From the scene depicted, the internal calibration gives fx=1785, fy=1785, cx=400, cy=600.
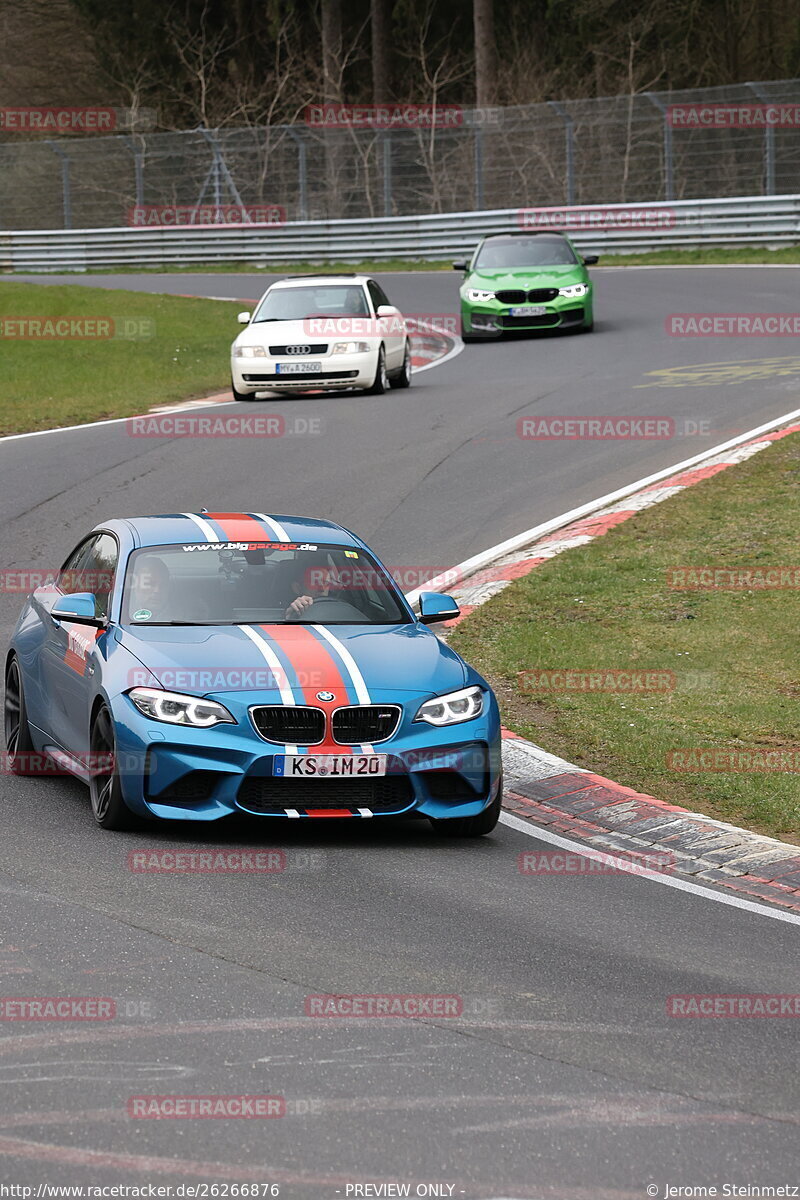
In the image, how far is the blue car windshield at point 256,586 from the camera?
361 inches

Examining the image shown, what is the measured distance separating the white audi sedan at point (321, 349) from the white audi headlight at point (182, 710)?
15218 millimetres

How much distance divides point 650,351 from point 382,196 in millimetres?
21240

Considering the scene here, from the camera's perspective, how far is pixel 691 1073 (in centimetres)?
559

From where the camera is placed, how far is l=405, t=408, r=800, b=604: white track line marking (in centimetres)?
1442

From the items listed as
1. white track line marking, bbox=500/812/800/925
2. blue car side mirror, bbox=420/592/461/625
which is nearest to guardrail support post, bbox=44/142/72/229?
blue car side mirror, bbox=420/592/461/625

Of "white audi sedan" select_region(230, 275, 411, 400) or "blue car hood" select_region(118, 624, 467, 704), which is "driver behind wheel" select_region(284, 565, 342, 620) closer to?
"blue car hood" select_region(118, 624, 467, 704)

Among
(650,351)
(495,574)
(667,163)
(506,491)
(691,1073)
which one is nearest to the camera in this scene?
(691,1073)

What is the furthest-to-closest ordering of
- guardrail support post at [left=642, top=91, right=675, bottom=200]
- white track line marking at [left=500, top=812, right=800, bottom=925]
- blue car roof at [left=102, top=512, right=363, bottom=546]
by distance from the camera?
1. guardrail support post at [left=642, top=91, right=675, bottom=200]
2. blue car roof at [left=102, top=512, right=363, bottom=546]
3. white track line marking at [left=500, top=812, right=800, bottom=925]

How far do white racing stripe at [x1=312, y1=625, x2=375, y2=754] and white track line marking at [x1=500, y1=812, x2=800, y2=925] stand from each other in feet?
3.61

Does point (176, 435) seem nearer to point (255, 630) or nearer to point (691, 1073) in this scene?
point (255, 630)

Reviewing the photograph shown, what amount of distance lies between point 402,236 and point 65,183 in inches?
435

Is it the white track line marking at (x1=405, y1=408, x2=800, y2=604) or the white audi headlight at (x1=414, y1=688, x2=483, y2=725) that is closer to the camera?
the white audi headlight at (x1=414, y1=688, x2=483, y2=725)

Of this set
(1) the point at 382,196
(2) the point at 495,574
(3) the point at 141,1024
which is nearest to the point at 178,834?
(3) the point at 141,1024

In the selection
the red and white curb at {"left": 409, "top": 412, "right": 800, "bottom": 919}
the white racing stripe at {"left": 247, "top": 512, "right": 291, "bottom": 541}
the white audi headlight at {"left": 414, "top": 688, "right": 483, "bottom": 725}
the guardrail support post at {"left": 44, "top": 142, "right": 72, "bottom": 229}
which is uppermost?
the guardrail support post at {"left": 44, "top": 142, "right": 72, "bottom": 229}
